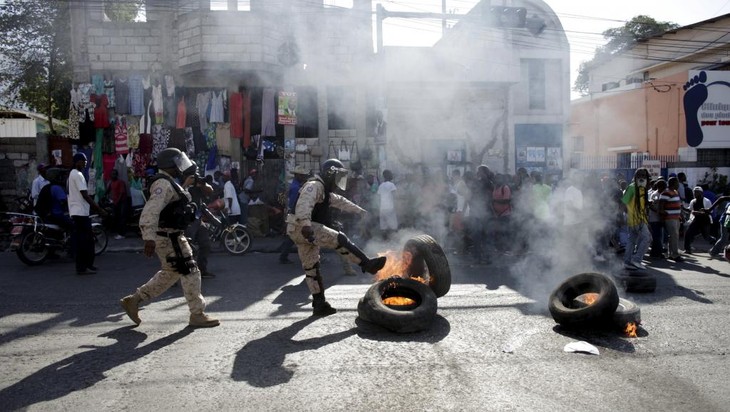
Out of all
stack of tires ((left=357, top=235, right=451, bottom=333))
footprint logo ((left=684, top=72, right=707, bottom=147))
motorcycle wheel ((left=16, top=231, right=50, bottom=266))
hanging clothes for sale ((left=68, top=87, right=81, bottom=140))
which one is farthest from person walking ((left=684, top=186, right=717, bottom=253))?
hanging clothes for sale ((left=68, top=87, right=81, bottom=140))

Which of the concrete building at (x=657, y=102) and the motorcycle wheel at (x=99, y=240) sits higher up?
the concrete building at (x=657, y=102)

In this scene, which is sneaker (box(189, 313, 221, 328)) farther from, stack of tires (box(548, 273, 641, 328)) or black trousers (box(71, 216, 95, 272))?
black trousers (box(71, 216, 95, 272))

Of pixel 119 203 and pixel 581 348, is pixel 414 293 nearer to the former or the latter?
pixel 581 348

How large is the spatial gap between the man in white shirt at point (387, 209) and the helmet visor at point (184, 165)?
6419mm

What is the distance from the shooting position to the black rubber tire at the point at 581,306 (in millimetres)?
5227

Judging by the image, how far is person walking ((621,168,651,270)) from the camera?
8945mm

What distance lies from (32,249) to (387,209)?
21.7 feet

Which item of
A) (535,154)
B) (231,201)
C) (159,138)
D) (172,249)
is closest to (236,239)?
(231,201)

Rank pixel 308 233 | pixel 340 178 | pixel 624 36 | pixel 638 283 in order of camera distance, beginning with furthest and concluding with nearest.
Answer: pixel 624 36 < pixel 638 283 < pixel 340 178 < pixel 308 233

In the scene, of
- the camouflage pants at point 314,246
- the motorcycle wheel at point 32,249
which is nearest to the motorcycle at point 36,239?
the motorcycle wheel at point 32,249

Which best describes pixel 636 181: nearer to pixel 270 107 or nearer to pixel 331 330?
pixel 331 330

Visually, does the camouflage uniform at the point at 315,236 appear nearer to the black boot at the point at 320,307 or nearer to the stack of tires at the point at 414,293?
the black boot at the point at 320,307

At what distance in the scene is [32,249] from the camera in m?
Answer: 9.95

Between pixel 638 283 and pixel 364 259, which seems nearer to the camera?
pixel 364 259
